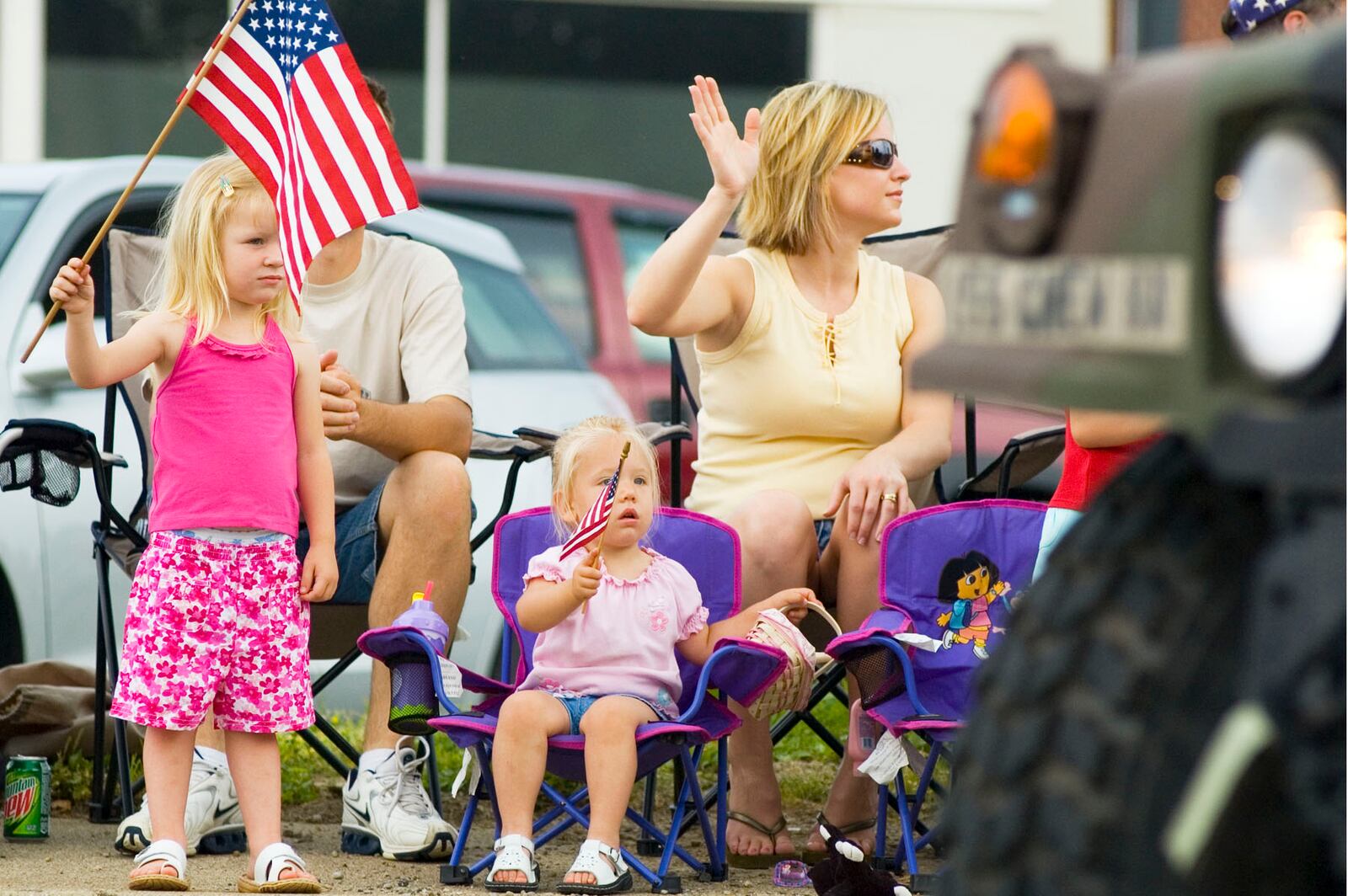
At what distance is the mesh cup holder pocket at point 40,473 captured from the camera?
3.60 m

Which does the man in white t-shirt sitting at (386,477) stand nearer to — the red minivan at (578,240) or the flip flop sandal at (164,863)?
the flip flop sandal at (164,863)

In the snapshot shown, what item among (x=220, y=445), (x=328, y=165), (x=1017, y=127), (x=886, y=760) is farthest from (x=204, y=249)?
(x=1017, y=127)

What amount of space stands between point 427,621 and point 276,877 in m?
0.54

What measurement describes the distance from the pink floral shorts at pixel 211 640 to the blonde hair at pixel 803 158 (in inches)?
49.2

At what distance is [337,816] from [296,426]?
1084 millimetres

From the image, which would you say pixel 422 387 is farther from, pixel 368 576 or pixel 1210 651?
pixel 1210 651

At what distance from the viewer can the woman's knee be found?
3.48 meters

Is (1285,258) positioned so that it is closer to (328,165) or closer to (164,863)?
(164,863)

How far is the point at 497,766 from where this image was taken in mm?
3170

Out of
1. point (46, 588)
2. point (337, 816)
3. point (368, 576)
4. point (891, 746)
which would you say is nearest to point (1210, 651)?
point (891, 746)

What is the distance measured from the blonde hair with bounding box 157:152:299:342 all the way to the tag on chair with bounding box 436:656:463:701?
Result: 67 centimetres

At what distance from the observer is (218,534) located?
3158 mm

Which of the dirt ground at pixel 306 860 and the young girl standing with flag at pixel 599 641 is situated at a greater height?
the young girl standing with flag at pixel 599 641

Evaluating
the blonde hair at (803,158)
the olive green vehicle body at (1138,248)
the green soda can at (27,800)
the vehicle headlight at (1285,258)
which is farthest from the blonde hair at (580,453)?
the vehicle headlight at (1285,258)
